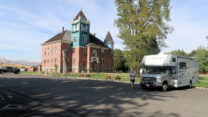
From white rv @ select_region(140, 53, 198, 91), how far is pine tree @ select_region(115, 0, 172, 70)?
10.8m

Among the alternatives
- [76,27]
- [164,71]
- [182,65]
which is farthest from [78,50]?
[164,71]

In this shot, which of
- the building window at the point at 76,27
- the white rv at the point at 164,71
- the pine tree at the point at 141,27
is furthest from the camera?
the building window at the point at 76,27

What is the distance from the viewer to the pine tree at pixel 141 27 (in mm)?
26422

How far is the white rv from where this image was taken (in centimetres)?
1379

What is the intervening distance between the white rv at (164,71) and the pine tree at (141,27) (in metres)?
10.8

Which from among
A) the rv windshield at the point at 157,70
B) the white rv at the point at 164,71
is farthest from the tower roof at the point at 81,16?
the rv windshield at the point at 157,70

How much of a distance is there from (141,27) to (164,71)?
13689mm

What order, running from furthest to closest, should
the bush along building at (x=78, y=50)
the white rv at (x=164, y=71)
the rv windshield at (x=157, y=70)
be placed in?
the bush along building at (x=78, y=50)
the rv windshield at (x=157, y=70)
the white rv at (x=164, y=71)

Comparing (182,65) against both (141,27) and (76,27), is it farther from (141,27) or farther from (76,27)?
(76,27)

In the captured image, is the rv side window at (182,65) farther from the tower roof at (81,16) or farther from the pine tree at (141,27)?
the tower roof at (81,16)

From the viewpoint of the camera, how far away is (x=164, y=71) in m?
14.6

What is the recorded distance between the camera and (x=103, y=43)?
173 ft

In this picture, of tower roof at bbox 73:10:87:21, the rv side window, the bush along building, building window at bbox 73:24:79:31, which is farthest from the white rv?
tower roof at bbox 73:10:87:21

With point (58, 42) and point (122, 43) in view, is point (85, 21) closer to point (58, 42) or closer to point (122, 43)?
point (58, 42)
